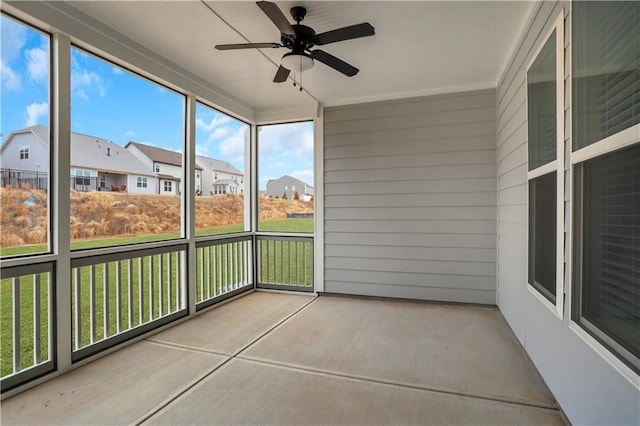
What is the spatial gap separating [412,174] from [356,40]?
194 cm

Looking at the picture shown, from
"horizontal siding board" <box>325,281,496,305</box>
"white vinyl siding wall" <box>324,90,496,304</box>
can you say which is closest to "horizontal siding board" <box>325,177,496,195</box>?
"white vinyl siding wall" <box>324,90,496,304</box>

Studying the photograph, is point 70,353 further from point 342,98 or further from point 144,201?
point 342,98

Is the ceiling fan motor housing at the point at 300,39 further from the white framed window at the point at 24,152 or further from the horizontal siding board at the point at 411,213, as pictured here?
the horizontal siding board at the point at 411,213

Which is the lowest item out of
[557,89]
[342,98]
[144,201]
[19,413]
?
[19,413]

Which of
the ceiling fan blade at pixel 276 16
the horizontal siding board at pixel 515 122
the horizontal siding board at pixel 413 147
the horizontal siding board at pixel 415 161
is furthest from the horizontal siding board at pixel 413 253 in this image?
the ceiling fan blade at pixel 276 16

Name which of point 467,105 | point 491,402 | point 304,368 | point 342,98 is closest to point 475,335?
point 491,402

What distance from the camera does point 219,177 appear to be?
14.5 ft

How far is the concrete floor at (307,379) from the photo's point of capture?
199 centimetres

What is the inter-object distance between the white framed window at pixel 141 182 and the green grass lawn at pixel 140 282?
0.52m

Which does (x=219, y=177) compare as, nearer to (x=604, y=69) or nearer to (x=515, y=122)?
(x=515, y=122)

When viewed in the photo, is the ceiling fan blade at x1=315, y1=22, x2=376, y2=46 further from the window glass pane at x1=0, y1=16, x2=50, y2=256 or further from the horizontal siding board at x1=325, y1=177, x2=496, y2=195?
the horizontal siding board at x1=325, y1=177, x2=496, y2=195

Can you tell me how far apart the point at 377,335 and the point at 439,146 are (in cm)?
250

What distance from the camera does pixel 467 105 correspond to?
162 inches

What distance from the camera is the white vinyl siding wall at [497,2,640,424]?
1.47m
